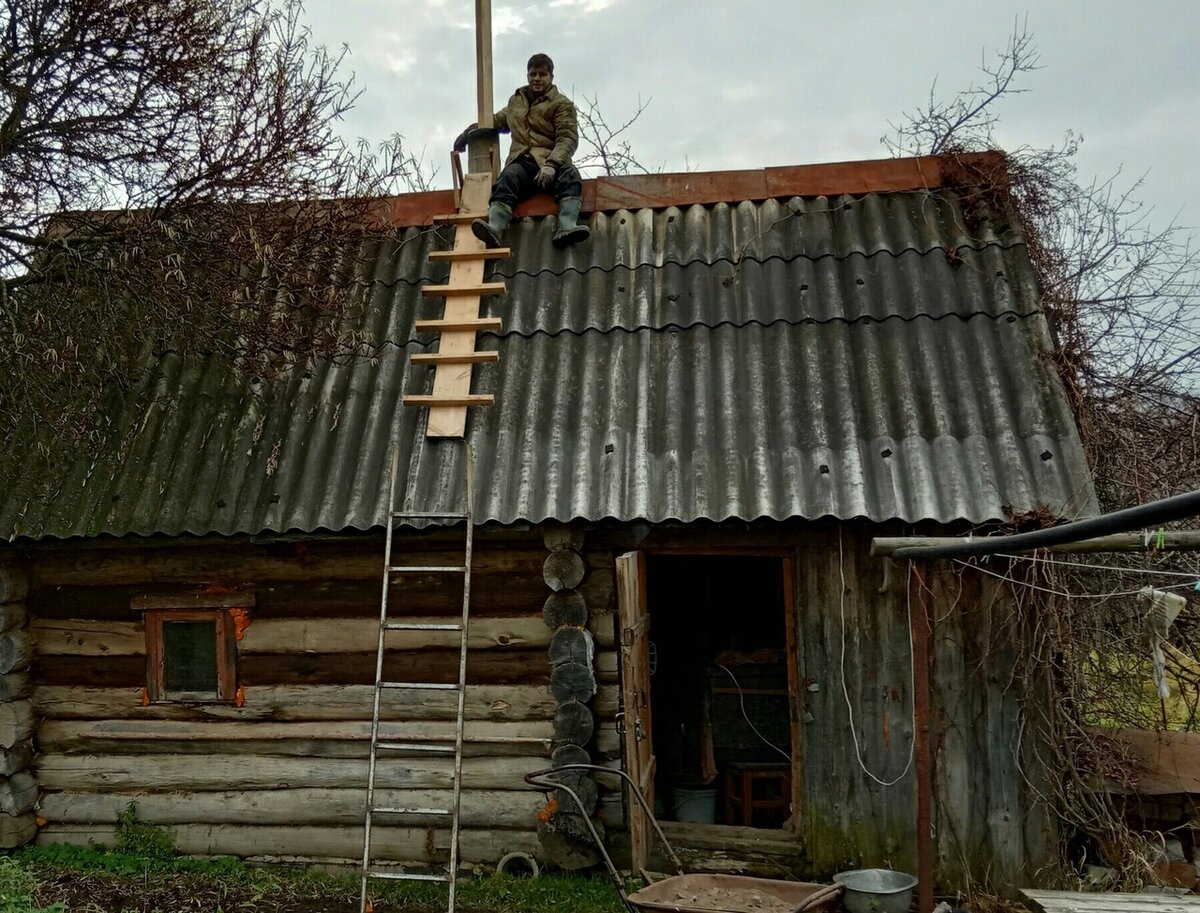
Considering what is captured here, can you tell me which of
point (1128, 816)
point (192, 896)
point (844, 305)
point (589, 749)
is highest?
point (844, 305)

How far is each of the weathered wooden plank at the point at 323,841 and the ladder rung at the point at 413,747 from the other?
59 centimetres

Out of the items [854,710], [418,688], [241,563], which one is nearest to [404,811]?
[418,688]

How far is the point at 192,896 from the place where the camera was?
6.11m

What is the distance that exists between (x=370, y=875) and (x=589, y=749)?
1.53 m

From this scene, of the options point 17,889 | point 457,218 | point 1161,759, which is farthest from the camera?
point 457,218

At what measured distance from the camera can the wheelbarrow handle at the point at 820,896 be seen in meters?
4.30

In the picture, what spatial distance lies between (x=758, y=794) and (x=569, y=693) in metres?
3.37

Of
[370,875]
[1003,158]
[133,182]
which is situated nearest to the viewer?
[370,875]

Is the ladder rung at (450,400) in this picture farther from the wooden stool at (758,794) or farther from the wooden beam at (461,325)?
the wooden stool at (758,794)

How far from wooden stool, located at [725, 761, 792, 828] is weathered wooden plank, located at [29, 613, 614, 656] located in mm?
3054

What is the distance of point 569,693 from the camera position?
6.00 meters

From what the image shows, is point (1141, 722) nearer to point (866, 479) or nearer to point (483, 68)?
point (866, 479)

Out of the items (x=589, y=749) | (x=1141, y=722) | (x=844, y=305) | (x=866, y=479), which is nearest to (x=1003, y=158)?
(x=844, y=305)

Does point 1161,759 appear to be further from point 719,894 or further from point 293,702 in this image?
point 293,702
